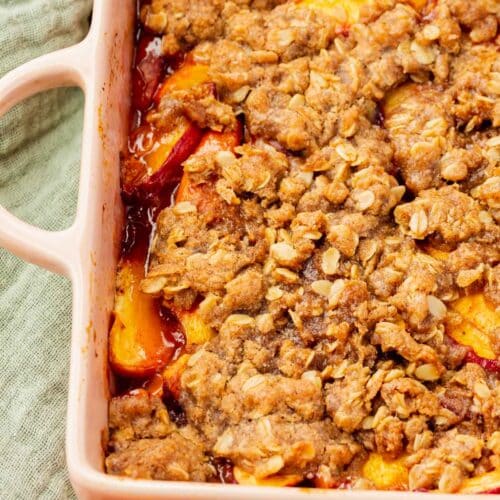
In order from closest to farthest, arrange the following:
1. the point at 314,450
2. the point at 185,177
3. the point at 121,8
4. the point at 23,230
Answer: the point at 314,450 → the point at 23,230 → the point at 185,177 → the point at 121,8

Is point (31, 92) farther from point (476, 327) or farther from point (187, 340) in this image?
point (476, 327)

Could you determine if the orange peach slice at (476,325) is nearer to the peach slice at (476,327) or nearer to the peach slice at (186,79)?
the peach slice at (476,327)

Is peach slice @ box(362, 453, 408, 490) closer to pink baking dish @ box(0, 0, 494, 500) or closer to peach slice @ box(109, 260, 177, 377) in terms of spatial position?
pink baking dish @ box(0, 0, 494, 500)

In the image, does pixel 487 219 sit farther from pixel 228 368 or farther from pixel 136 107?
pixel 136 107

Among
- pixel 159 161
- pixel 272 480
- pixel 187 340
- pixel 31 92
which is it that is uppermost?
pixel 31 92

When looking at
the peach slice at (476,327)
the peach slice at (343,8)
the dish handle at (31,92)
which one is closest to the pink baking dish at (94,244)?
the dish handle at (31,92)

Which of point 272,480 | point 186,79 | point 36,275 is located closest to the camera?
point 272,480

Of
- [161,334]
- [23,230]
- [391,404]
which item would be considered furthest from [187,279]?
[391,404]

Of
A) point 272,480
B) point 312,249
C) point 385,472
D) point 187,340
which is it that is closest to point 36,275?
point 187,340
